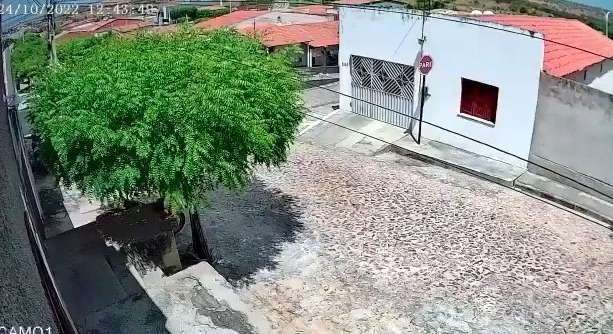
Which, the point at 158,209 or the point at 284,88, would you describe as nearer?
the point at 284,88

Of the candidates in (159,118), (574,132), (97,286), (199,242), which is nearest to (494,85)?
(574,132)

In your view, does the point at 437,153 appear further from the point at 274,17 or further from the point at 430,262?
the point at 274,17

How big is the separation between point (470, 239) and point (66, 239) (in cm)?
628

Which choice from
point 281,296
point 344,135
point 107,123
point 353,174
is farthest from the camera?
point 344,135

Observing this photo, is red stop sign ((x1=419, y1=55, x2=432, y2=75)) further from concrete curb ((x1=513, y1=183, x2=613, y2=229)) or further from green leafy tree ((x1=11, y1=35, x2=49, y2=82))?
green leafy tree ((x1=11, y1=35, x2=49, y2=82))

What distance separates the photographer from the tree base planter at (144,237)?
320 inches

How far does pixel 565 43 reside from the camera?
13.7 metres

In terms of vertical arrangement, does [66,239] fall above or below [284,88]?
below

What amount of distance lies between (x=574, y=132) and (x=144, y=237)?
8.10m

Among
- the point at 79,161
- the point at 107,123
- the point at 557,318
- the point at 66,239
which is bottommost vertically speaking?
Result: the point at 557,318

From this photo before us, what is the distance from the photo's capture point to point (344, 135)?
47.6 feet

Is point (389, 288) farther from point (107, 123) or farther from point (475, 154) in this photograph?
point (475, 154)

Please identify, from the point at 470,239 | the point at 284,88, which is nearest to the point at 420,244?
the point at 470,239

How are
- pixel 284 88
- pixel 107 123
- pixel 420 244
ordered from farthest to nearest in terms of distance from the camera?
pixel 420 244
pixel 284 88
pixel 107 123
